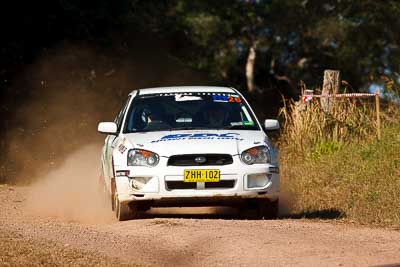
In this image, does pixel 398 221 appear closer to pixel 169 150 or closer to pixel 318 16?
pixel 169 150

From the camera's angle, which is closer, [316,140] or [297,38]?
[316,140]

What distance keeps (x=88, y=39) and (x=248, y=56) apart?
2822 centimetres

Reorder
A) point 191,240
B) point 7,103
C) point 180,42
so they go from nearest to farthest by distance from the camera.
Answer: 1. point 191,240
2. point 7,103
3. point 180,42

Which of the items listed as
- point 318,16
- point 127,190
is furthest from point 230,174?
point 318,16

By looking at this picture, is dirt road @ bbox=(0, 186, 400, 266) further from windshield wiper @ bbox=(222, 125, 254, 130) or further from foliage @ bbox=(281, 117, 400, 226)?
windshield wiper @ bbox=(222, 125, 254, 130)

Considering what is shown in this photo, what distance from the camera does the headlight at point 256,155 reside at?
43.3 ft

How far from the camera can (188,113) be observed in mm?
14516

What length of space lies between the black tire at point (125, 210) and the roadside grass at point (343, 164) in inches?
102

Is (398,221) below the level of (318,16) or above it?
below

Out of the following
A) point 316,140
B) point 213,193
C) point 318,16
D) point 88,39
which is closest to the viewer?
point 213,193

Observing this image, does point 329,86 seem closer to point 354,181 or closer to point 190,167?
point 354,181

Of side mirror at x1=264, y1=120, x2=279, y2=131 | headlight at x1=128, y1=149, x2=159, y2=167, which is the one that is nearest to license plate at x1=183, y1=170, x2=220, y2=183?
headlight at x1=128, y1=149, x2=159, y2=167

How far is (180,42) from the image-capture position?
44.1 meters

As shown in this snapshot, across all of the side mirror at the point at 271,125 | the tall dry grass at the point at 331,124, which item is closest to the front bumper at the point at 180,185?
the side mirror at the point at 271,125
